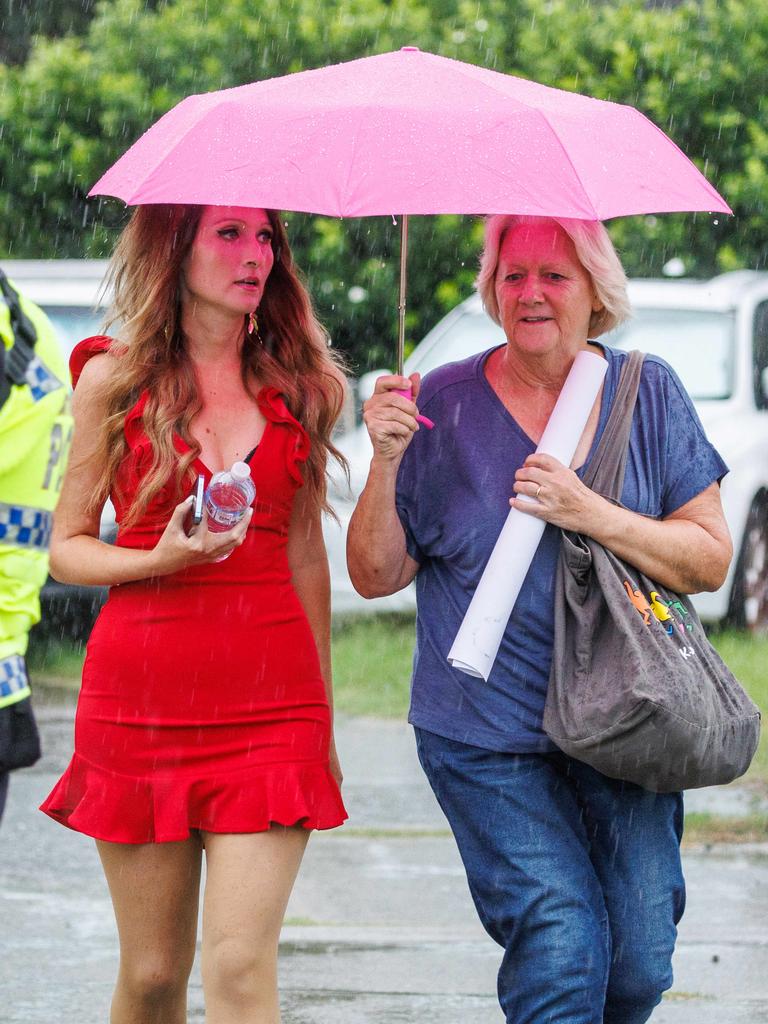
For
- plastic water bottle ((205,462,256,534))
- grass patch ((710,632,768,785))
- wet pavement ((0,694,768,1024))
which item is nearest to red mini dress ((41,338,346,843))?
plastic water bottle ((205,462,256,534))

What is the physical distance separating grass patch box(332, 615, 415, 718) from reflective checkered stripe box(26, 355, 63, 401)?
6.54 m

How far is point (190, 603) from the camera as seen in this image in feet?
13.0

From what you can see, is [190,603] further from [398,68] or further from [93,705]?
[398,68]

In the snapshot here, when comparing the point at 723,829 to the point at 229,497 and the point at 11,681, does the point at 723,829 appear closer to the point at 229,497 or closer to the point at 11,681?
the point at 229,497

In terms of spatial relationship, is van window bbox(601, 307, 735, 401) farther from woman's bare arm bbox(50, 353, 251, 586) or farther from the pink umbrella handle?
woman's bare arm bbox(50, 353, 251, 586)

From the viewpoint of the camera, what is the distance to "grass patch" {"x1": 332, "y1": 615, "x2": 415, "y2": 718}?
382 inches

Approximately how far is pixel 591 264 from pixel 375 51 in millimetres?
10745

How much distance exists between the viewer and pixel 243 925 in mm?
3787

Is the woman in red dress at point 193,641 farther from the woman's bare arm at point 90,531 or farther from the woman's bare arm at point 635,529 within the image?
the woman's bare arm at point 635,529

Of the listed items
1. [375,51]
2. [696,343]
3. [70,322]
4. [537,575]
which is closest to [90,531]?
[537,575]

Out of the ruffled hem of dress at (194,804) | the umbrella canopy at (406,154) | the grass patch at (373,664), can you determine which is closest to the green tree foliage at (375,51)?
the grass patch at (373,664)

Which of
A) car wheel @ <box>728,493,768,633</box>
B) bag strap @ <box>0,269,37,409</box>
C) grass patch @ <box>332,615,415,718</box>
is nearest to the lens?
bag strap @ <box>0,269,37,409</box>

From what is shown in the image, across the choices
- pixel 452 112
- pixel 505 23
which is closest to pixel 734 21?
pixel 505 23

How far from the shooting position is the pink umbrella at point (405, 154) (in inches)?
148
